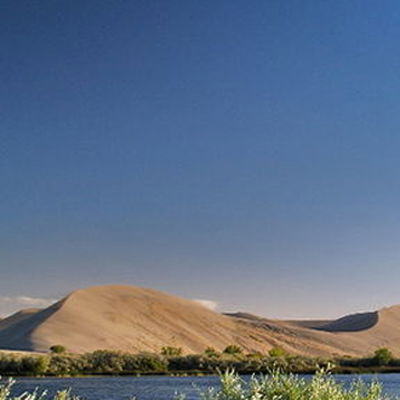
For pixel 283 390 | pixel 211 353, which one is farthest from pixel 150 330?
pixel 283 390

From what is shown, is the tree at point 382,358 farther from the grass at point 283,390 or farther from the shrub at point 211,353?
the grass at point 283,390

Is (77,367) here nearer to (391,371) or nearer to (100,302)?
(391,371)

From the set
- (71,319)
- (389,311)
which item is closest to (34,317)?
(71,319)

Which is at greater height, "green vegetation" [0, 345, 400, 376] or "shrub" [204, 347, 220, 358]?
"shrub" [204, 347, 220, 358]

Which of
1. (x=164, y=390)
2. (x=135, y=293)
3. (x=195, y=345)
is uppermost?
(x=135, y=293)

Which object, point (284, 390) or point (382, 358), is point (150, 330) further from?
point (284, 390)

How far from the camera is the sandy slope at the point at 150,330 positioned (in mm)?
92188

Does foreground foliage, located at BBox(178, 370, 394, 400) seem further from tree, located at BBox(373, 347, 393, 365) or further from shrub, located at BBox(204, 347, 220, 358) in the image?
tree, located at BBox(373, 347, 393, 365)

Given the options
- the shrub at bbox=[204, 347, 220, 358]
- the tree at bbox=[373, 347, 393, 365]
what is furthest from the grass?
the tree at bbox=[373, 347, 393, 365]

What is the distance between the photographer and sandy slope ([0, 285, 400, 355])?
92.2m

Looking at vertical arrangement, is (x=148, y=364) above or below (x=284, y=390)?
above

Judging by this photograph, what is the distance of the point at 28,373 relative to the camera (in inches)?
2035

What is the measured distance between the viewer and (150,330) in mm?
104375

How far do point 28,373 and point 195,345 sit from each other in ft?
Result: 175
